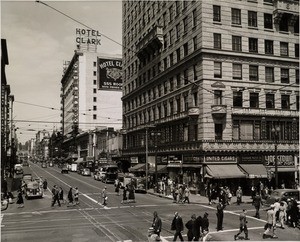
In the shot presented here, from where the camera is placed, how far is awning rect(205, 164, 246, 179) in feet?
133

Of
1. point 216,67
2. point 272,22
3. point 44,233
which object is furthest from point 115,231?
point 272,22

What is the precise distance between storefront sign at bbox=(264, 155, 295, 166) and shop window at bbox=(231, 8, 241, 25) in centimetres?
1598

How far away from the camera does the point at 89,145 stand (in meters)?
111

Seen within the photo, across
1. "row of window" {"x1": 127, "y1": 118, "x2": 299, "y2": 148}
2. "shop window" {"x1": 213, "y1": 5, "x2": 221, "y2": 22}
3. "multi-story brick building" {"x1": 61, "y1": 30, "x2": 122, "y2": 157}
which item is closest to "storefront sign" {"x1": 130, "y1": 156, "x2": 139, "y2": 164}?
"row of window" {"x1": 127, "y1": 118, "x2": 299, "y2": 148}

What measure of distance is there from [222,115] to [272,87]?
7.94 metres

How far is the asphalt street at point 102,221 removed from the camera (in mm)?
20078

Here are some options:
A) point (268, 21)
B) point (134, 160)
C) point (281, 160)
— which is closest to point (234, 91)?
point (281, 160)

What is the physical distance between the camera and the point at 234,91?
43.2 meters

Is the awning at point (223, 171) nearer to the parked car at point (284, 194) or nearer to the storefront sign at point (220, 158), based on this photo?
the storefront sign at point (220, 158)

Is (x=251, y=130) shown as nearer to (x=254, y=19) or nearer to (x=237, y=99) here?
(x=237, y=99)

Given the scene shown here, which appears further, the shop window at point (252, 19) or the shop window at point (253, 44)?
the shop window at point (253, 44)

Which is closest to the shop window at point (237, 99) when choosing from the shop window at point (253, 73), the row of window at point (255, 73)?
the row of window at point (255, 73)

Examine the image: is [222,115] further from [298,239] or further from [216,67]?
[298,239]

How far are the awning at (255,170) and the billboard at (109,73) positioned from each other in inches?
3347
